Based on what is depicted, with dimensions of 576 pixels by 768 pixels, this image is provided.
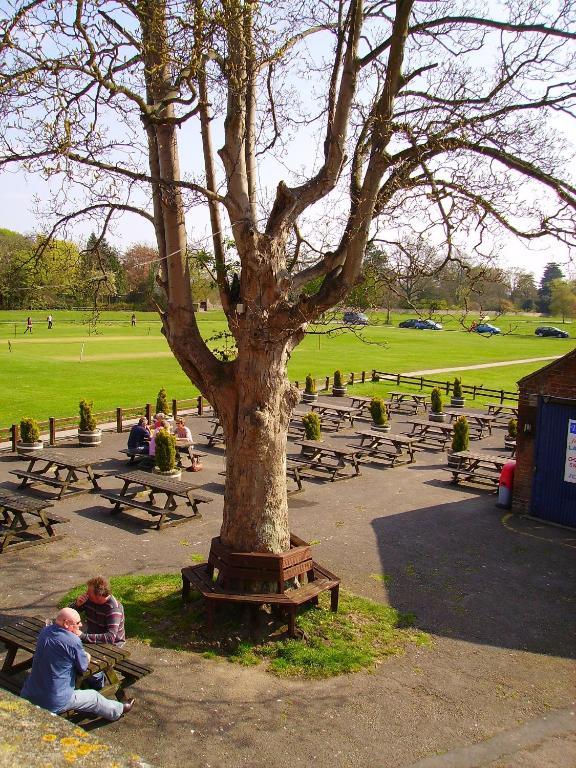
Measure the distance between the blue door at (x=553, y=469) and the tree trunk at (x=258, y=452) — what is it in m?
7.58

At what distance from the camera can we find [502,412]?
94.2ft

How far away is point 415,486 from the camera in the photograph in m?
17.2

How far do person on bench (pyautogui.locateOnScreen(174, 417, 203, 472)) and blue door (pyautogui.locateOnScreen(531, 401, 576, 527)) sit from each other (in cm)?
824

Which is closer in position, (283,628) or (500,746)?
(500,746)

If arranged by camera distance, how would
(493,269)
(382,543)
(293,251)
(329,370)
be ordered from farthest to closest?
(329,370) < (382,543) < (293,251) < (493,269)

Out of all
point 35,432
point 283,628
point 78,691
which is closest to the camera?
point 78,691

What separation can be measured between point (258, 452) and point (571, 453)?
26.4 ft

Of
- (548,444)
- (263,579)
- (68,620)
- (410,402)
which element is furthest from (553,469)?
(410,402)

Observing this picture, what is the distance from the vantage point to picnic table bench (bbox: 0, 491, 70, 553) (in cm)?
1180

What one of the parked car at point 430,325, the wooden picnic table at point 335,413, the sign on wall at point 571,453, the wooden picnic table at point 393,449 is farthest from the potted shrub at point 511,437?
the sign on wall at point 571,453

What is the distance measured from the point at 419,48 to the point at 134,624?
8.20 m

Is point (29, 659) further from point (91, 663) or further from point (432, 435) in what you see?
point (432, 435)

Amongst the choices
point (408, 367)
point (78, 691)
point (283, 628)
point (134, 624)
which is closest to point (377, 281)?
point (283, 628)

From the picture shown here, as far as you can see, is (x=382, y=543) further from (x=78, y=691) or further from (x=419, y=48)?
(x=419, y=48)
